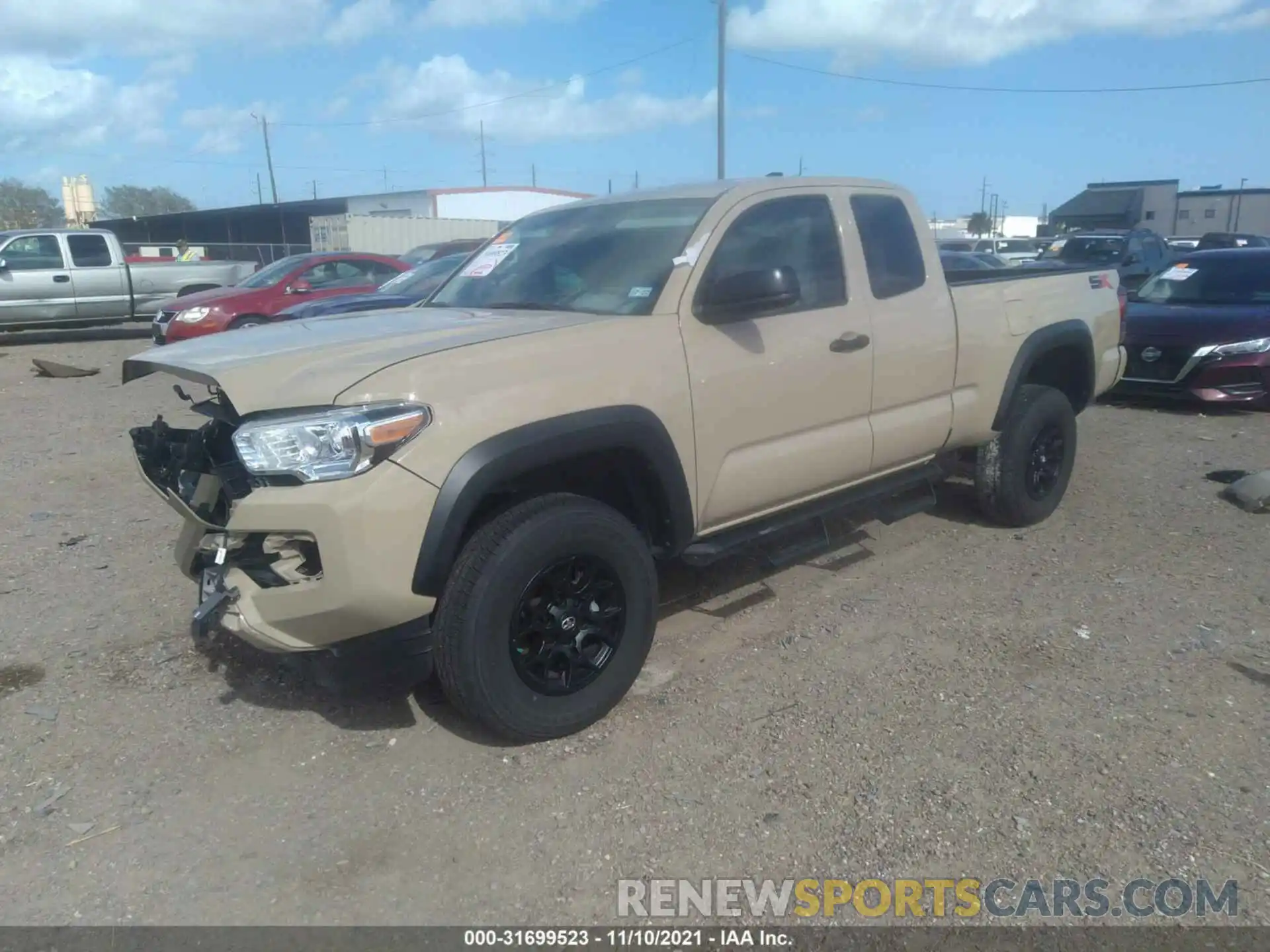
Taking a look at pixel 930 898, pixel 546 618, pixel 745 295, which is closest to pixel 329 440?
pixel 546 618

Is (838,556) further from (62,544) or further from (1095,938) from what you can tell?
(62,544)

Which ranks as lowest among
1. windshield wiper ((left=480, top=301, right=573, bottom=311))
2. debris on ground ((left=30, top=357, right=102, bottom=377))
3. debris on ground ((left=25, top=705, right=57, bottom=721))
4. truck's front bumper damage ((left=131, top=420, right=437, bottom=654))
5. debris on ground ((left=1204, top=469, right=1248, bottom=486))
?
debris on ground ((left=1204, top=469, right=1248, bottom=486))

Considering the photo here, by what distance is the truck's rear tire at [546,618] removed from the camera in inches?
122

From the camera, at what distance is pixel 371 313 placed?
14.4ft

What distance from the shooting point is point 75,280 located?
16.4 meters

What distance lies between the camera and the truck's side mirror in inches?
145

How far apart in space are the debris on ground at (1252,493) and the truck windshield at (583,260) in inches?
162

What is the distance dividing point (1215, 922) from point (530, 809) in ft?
6.21

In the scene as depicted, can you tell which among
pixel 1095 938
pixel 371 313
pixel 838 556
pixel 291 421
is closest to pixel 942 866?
pixel 1095 938

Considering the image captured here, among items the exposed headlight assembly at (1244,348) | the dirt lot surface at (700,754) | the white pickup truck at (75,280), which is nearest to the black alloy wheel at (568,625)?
the dirt lot surface at (700,754)

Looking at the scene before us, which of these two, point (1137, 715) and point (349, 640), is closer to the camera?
point (349, 640)

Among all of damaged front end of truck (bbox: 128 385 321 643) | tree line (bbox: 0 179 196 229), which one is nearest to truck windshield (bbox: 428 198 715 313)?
damaged front end of truck (bbox: 128 385 321 643)

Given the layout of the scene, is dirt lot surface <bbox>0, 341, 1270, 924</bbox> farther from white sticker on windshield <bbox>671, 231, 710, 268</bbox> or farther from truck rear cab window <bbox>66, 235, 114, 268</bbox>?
truck rear cab window <bbox>66, 235, 114, 268</bbox>

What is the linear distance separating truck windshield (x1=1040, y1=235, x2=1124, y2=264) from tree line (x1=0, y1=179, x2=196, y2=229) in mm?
50108
